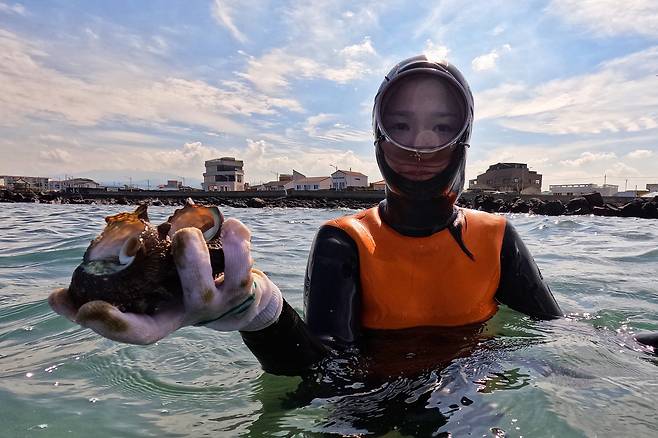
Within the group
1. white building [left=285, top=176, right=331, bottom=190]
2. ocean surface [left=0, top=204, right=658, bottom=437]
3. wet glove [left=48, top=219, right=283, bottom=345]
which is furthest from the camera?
white building [left=285, top=176, right=331, bottom=190]

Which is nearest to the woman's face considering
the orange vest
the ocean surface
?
the orange vest

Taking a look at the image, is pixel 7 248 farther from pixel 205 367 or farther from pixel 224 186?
pixel 224 186

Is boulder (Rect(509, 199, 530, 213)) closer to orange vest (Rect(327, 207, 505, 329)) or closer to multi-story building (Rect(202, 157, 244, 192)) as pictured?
orange vest (Rect(327, 207, 505, 329))

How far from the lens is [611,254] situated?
8.20 metres

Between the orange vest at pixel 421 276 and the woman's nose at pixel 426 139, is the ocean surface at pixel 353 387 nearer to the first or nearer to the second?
the orange vest at pixel 421 276

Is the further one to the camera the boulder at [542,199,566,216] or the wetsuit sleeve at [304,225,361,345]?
the boulder at [542,199,566,216]

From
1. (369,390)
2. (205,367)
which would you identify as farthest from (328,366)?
(205,367)

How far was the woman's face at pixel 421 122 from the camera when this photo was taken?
2641mm

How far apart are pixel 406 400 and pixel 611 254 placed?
296 inches

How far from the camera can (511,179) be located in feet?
205

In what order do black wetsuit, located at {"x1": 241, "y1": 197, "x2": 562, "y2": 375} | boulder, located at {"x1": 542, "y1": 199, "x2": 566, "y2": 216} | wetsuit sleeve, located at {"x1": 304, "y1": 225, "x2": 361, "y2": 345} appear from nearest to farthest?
black wetsuit, located at {"x1": 241, "y1": 197, "x2": 562, "y2": 375} < wetsuit sleeve, located at {"x1": 304, "y1": 225, "x2": 361, "y2": 345} < boulder, located at {"x1": 542, "y1": 199, "x2": 566, "y2": 216}

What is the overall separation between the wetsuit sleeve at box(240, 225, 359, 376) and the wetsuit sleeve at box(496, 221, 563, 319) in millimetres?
891

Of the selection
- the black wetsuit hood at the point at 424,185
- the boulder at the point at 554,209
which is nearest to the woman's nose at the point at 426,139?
the black wetsuit hood at the point at 424,185

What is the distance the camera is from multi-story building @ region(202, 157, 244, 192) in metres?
70.4
